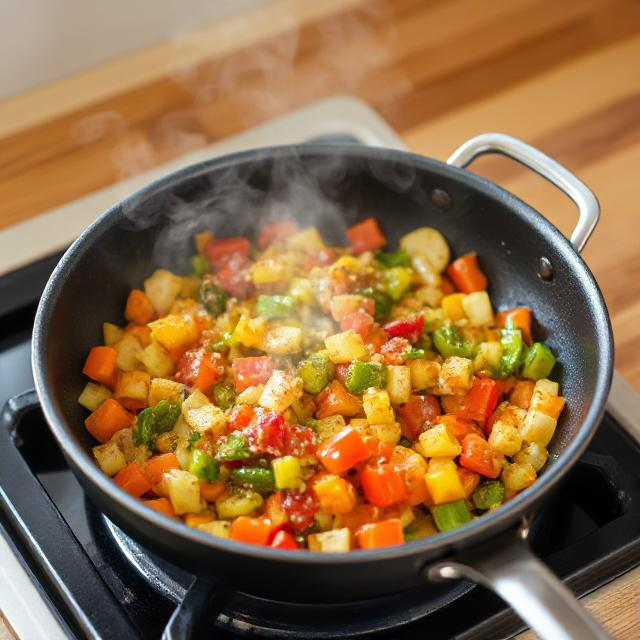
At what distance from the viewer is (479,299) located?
5.49 ft

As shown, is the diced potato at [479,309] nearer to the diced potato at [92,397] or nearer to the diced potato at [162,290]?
the diced potato at [162,290]

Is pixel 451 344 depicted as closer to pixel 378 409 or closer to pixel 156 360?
pixel 378 409

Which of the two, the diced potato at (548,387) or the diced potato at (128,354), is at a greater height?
the diced potato at (128,354)

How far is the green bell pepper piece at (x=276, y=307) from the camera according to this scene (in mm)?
1610

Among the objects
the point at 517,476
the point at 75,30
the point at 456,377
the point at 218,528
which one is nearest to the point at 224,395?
the point at 218,528

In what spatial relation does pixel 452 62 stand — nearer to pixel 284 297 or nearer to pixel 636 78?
pixel 636 78

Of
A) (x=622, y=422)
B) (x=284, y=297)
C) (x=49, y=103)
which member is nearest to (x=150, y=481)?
(x=284, y=297)

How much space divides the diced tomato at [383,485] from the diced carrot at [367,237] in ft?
1.91

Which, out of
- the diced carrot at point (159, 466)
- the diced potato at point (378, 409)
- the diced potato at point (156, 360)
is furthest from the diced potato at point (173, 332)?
the diced potato at point (378, 409)

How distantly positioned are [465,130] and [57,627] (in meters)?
1.38

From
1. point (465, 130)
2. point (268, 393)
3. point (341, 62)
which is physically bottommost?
point (268, 393)

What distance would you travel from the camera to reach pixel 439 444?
1.42 meters

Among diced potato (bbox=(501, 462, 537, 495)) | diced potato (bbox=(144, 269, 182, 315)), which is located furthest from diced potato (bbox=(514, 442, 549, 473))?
diced potato (bbox=(144, 269, 182, 315))

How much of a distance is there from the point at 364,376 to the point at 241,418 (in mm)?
209
